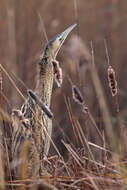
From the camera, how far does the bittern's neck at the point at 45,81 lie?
2205mm

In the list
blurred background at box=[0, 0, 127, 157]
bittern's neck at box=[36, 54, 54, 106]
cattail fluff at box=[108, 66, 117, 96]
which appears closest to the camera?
cattail fluff at box=[108, 66, 117, 96]

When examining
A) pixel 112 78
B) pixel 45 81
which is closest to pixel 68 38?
pixel 45 81

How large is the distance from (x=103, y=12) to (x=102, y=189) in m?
3.60

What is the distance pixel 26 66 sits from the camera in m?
4.06

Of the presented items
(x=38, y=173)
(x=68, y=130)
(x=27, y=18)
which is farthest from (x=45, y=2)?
(x=38, y=173)

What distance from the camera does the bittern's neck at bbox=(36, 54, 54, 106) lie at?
2.21 metres

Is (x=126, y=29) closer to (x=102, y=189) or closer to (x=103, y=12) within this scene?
(x=103, y=12)

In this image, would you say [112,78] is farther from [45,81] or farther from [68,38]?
[68,38]

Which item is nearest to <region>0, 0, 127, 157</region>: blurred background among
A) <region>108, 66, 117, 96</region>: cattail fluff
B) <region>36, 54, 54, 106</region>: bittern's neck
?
<region>36, 54, 54, 106</region>: bittern's neck

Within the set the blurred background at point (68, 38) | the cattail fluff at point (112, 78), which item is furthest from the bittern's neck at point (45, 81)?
the blurred background at point (68, 38)

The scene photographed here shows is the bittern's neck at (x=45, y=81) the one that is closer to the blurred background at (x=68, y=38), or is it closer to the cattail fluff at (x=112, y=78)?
the cattail fluff at (x=112, y=78)

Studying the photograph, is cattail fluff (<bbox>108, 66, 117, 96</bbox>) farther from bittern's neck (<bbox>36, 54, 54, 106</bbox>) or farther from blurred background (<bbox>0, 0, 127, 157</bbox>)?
blurred background (<bbox>0, 0, 127, 157</bbox>)

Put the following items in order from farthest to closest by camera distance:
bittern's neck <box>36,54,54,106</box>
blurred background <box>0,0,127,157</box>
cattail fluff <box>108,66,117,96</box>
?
1. blurred background <box>0,0,127,157</box>
2. bittern's neck <box>36,54,54,106</box>
3. cattail fluff <box>108,66,117,96</box>

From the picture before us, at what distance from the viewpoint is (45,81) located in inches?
88.7
